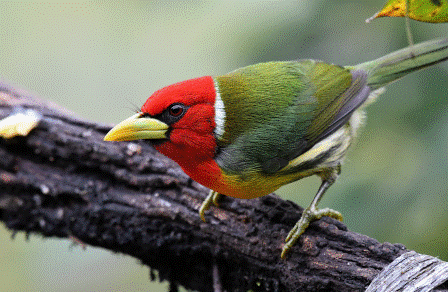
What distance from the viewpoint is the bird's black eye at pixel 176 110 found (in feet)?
8.13

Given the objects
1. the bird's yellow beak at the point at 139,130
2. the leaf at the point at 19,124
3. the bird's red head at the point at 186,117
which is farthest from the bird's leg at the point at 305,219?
the leaf at the point at 19,124

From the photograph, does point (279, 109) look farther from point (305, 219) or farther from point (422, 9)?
point (422, 9)

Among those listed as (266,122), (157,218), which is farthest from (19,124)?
(266,122)

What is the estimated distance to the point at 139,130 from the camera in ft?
8.05

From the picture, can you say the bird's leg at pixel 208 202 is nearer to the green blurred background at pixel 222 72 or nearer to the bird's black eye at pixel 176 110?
the bird's black eye at pixel 176 110

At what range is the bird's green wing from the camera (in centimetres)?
256

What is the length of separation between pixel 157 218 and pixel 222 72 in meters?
1.55

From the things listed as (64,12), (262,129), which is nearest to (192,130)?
(262,129)

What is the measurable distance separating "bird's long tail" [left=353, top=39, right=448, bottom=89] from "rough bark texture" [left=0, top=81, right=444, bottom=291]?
1.11 m

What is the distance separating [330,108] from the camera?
2904 millimetres

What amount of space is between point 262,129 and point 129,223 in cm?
110

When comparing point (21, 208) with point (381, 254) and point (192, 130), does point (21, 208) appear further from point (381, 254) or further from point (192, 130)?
point (381, 254)

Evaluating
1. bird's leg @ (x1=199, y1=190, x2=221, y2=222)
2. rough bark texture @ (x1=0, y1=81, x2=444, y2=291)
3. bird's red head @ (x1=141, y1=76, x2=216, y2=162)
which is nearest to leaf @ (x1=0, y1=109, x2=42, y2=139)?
rough bark texture @ (x1=0, y1=81, x2=444, y2=291)

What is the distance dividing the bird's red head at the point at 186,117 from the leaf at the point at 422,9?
1042mm
